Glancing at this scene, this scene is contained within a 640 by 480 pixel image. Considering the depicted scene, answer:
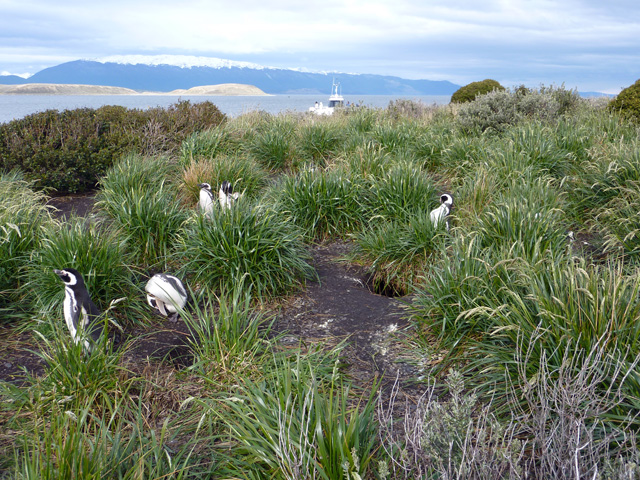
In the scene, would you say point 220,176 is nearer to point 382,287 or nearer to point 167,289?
Result: point 382,287

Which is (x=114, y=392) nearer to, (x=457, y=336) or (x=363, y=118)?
(x=457, y=336)

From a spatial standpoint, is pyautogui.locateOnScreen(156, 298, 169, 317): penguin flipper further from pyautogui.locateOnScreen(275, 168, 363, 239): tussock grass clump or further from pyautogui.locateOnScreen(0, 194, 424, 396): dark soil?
pyautogui.locateOnScreen(275, 168, 363, 239): tussock grass clump

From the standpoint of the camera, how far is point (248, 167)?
882 cm

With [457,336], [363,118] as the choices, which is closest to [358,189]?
[457,336]

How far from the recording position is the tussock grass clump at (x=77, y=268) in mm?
4945

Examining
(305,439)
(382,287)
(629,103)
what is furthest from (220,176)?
(629,103)

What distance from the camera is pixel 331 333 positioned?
4.80 metres

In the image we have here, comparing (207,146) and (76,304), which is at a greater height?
(207,146)

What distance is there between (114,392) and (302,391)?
1.55 meters

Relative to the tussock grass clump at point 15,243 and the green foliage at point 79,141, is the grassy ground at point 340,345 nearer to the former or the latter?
the tussock grass clump at point 15,243

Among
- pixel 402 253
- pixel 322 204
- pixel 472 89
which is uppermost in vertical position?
pixel 472 89

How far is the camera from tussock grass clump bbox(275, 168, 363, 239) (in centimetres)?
709

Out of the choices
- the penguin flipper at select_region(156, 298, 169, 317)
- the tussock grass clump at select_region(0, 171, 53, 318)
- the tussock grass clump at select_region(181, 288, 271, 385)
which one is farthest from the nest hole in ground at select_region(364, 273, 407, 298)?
the tussock grass clump at select_region(0, 171, 53, 318)

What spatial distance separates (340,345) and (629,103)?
39.0 ft
